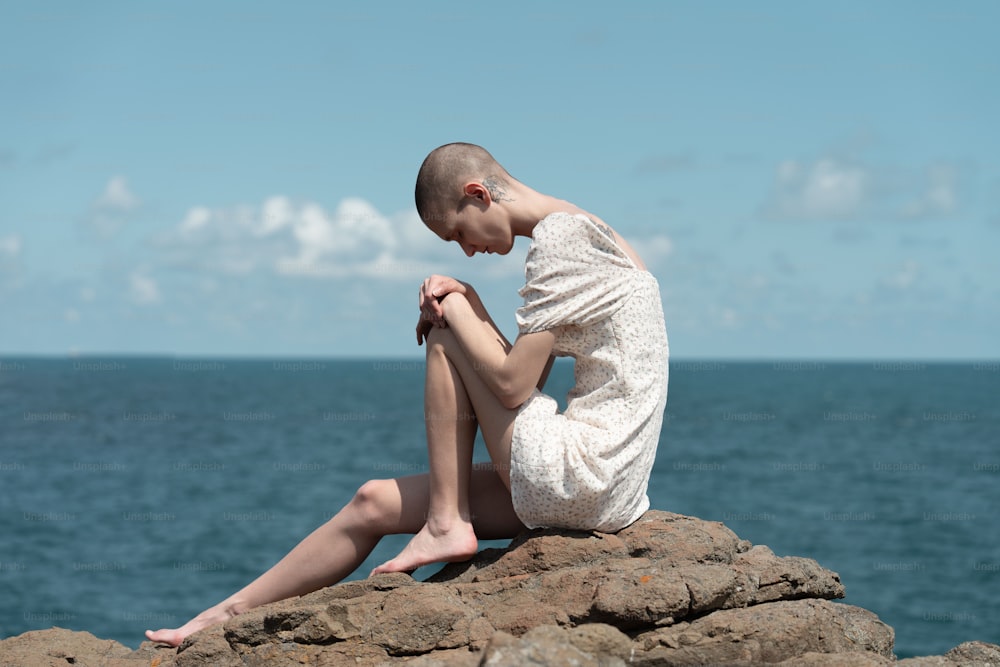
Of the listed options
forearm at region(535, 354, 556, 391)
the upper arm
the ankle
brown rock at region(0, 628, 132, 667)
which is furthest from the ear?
brown rock at region(0, 628, 132, 667)

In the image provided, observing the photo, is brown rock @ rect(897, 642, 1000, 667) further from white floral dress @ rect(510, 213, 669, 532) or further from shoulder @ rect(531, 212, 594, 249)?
shoulder @ rect(531, 212, 594, 249)

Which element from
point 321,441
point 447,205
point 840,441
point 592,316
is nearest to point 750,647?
point 592,316

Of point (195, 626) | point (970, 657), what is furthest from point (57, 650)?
point (970, 657)

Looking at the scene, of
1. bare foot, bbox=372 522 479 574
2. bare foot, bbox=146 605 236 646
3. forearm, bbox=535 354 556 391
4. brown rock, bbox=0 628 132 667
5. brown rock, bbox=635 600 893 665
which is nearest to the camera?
brown rock, bbox=635 600 893 665

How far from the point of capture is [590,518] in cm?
439

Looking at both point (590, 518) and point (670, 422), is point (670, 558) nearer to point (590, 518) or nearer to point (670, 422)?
point (590, 518)

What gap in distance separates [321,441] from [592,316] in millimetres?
43600

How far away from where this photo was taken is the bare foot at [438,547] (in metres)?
4.47

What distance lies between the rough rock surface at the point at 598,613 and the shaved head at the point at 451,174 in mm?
1442

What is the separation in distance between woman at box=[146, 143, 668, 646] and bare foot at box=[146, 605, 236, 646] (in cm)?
73

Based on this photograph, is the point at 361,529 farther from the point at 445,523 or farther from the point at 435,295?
the point at 435,295

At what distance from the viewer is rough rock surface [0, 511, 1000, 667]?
158 inches

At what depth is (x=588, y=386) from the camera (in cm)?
444

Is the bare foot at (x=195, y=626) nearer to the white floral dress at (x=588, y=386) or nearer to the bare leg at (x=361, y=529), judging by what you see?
the bare leg at (x=361, y=529)
